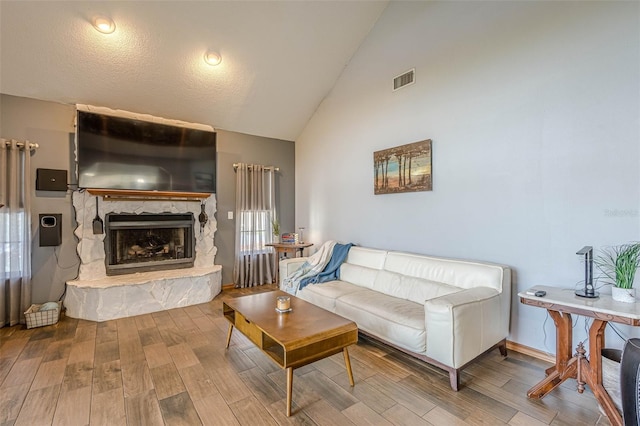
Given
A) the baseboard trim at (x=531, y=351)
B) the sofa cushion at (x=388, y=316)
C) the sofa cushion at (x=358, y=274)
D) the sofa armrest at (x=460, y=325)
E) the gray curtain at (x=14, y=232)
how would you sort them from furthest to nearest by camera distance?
the sofa cushion at (x=358, y=274) < the gray curtain at (x=14, y=232) < the baseboard trim at (x=531, y=351) < the sofa cushion at (x=388, y=316) < the sofa armrest at (x=460, y=325)

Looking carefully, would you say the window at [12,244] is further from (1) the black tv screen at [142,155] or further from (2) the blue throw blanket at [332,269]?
(2) the blue throw blanket at [332,269]

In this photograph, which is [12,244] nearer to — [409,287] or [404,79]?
[409,287]

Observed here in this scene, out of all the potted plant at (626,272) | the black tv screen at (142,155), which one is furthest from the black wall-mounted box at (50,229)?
the potted plant at (626,272)

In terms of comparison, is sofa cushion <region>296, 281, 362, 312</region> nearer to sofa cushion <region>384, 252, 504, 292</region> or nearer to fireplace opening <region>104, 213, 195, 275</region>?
sofa cushion <region>384, 252, 504, 292</region>

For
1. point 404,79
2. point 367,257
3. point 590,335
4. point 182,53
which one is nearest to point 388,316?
point 367,257

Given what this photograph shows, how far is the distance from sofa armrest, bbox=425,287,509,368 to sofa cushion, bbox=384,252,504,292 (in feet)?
0.63

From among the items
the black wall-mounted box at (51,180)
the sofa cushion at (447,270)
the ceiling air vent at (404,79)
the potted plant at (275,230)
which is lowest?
the sofa cushion at (447,270)

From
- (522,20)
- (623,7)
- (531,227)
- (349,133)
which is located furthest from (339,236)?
(623,7)

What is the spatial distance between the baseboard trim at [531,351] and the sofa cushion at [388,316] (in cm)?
86

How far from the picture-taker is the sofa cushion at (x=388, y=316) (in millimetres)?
2321

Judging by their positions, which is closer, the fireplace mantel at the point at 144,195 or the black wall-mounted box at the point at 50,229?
the black wall-mounted box at the point at 50,229

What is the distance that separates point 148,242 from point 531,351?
15.4 ft

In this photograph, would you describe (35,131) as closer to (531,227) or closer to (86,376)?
(86,376)

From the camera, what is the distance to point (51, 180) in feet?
11.8
